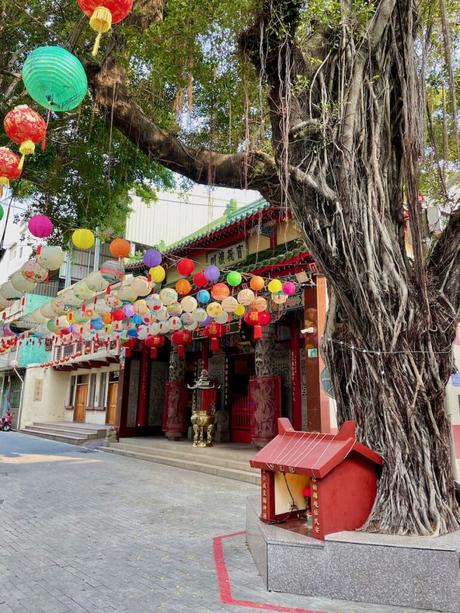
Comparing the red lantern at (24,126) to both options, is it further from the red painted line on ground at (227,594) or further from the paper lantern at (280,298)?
the paper lantern at (280,298)

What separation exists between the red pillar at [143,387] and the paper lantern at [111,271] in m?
6.76

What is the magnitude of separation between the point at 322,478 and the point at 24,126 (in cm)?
409

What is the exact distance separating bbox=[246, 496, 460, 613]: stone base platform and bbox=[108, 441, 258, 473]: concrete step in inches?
216

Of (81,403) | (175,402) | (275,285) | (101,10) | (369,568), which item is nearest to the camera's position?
(369,568)

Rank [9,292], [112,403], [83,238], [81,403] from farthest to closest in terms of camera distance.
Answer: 1. [81,403]
2. [112,403]
3. [9,292]
4. [83,238]

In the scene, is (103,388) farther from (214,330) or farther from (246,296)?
(246,296)

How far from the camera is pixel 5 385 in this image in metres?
24.9

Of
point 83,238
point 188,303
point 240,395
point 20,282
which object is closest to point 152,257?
point 83,238

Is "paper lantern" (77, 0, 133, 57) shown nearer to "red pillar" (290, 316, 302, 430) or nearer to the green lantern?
the green lantern

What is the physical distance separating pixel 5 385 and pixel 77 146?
70.2ft

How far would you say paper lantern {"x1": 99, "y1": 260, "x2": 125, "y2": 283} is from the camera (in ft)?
23.9

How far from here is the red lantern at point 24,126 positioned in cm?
418

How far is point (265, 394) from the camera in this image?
31.3 ft

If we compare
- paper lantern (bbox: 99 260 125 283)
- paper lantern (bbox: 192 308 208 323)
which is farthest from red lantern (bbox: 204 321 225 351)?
paper lantern (bbox: 99 260 125 283)
